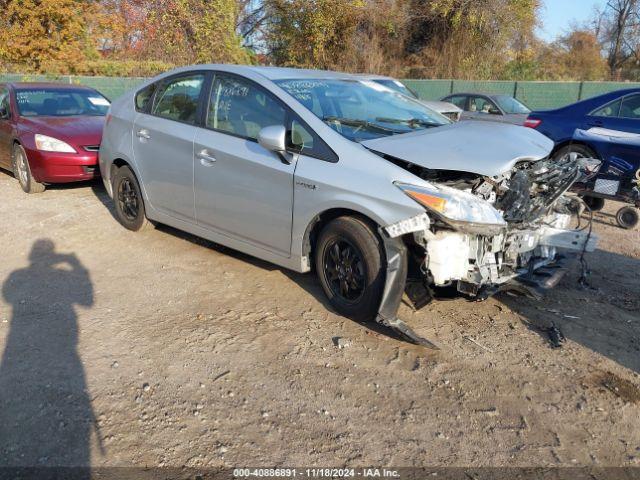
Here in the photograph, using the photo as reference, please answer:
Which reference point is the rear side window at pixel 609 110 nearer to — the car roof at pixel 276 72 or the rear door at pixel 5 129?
the car roof at pixel 276 72

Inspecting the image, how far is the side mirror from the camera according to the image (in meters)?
4.08

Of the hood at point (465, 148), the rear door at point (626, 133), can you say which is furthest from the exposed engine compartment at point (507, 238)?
the rear door at point (626, 133)

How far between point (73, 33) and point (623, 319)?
2440 centimetres

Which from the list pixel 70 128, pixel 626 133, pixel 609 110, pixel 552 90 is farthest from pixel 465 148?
pixel 552 90

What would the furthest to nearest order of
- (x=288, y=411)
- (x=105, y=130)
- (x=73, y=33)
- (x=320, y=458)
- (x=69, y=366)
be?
(x=73, y=33) → (x=105, y=130) → (x=69, y=366) → (x=288, y=411) → (x=320, y=458)

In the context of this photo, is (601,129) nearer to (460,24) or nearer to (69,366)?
(69,366)

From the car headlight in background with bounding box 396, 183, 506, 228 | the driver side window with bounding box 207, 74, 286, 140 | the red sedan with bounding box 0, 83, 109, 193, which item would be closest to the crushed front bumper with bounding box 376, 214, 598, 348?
the car headlight in background with bounding box 396, 183, 506, 228

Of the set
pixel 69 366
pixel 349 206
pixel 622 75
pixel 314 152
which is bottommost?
pixel 69 366

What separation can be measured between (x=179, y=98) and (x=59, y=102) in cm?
452

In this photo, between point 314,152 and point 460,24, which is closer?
point 314,152

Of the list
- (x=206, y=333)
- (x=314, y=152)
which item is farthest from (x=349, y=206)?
(x=206, y=333)

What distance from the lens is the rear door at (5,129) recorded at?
8.46m

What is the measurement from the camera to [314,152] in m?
4.14

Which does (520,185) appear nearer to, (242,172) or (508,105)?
(242,172)
